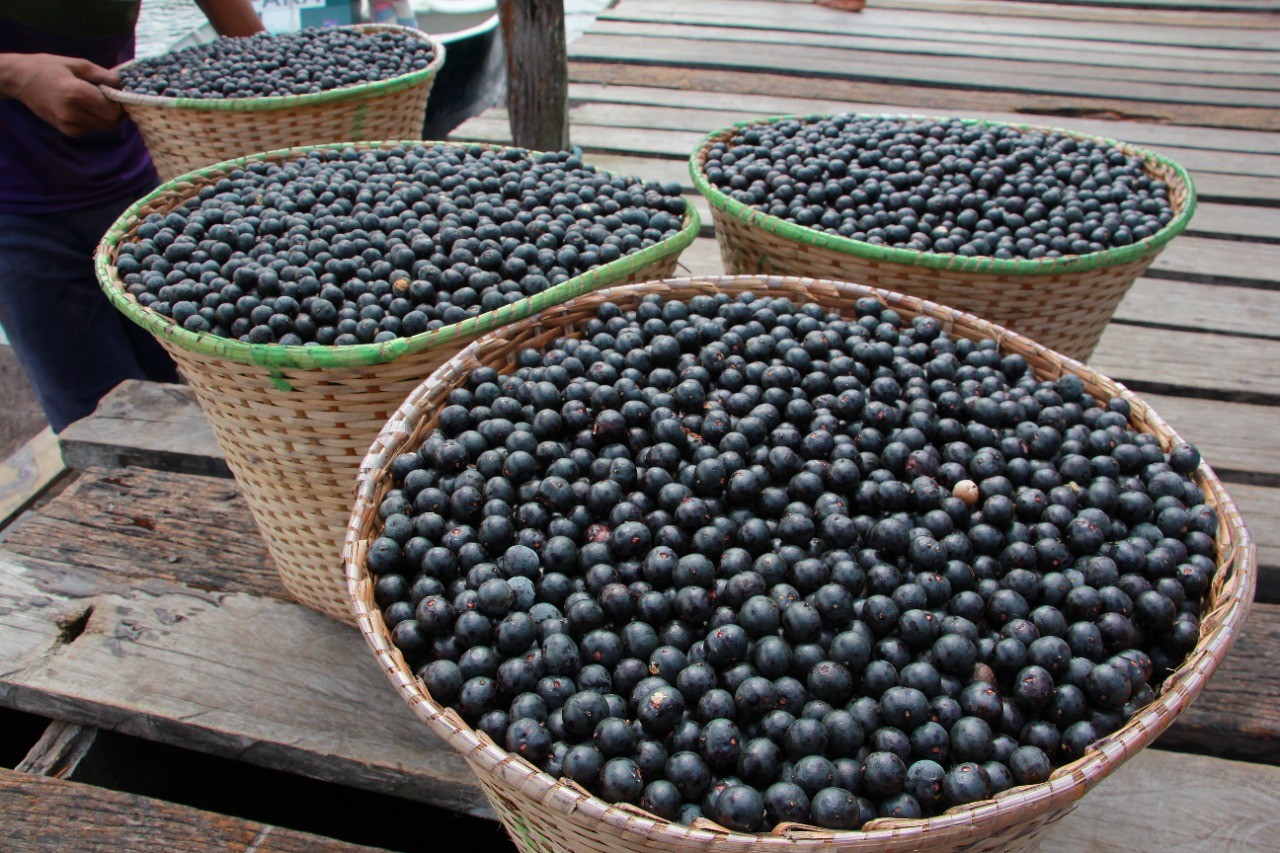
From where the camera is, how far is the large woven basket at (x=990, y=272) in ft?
5.66

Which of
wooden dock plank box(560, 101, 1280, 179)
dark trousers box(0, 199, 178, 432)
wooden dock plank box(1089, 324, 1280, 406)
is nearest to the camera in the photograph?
wooden dock plank box(1089, 324, 1280, 406)

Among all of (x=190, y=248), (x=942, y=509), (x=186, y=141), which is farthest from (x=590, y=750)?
(x=186, y=141)

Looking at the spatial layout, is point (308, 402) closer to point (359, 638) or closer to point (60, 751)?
point (359, 638)

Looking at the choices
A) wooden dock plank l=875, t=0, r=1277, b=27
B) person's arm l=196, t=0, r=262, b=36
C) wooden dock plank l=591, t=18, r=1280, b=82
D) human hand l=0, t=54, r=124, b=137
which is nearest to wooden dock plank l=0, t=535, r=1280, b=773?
human hand l=0, t=54, r=124, b=137

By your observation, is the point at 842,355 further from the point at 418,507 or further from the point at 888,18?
the point at 888,18

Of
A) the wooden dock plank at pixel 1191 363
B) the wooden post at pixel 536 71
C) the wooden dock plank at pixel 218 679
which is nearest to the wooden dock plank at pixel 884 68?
the wooden post at pixel 536 71

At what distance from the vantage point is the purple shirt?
2350 mm

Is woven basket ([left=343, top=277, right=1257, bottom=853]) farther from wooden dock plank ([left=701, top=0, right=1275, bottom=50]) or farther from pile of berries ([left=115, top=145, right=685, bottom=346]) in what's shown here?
wooden dock plank ([left=701, top=0, right=1275, bottom=50])

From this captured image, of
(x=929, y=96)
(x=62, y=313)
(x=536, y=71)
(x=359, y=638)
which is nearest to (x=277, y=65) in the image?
(x=536, y=71)

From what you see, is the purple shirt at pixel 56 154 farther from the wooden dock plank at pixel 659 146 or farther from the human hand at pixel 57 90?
the wooden dock plank at pixel 659 146

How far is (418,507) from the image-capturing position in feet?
3.93

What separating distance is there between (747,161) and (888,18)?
10.8 ft

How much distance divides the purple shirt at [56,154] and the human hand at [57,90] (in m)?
0.10

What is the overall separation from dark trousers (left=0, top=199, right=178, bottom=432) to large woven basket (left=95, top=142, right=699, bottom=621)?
97 centimetres
